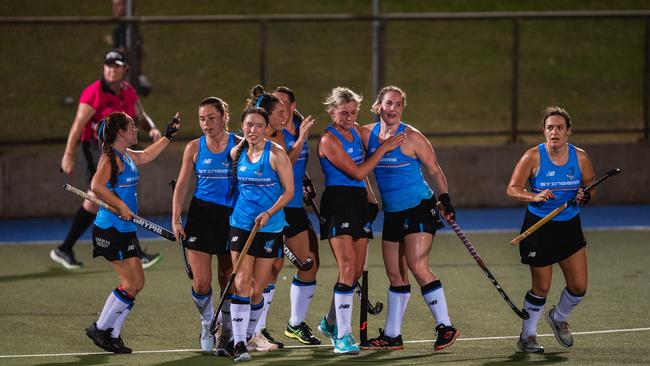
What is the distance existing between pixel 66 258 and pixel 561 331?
6.11m

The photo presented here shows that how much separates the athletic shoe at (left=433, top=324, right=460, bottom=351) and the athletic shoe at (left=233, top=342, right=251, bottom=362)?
1.46 m

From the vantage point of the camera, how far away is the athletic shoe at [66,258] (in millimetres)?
14125

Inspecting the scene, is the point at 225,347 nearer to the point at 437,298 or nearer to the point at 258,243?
the point at 258,243

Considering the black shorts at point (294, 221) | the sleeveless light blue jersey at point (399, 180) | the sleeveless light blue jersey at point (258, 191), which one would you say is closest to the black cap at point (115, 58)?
the black shorts at point (294, 221)

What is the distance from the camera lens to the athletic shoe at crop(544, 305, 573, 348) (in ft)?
33.2

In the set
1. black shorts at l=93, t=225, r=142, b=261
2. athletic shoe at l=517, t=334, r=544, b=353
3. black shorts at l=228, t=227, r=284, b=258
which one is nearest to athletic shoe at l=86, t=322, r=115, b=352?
black shorts at l=93, t=225, r=142, b=261

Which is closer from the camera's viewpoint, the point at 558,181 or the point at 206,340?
the point at 206,340

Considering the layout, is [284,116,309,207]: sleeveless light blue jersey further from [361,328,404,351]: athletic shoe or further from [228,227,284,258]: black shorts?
[361,328,404,351]: athletic shoe

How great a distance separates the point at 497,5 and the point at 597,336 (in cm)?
2217

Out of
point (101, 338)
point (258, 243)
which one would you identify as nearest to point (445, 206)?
point (258, 243)

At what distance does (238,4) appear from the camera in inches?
1166

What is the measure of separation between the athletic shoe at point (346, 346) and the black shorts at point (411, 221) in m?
0.83

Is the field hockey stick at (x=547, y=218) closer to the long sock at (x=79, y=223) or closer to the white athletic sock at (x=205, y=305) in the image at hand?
the white athletic sock at (x=205, y=305)

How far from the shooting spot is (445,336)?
9.95 meters
